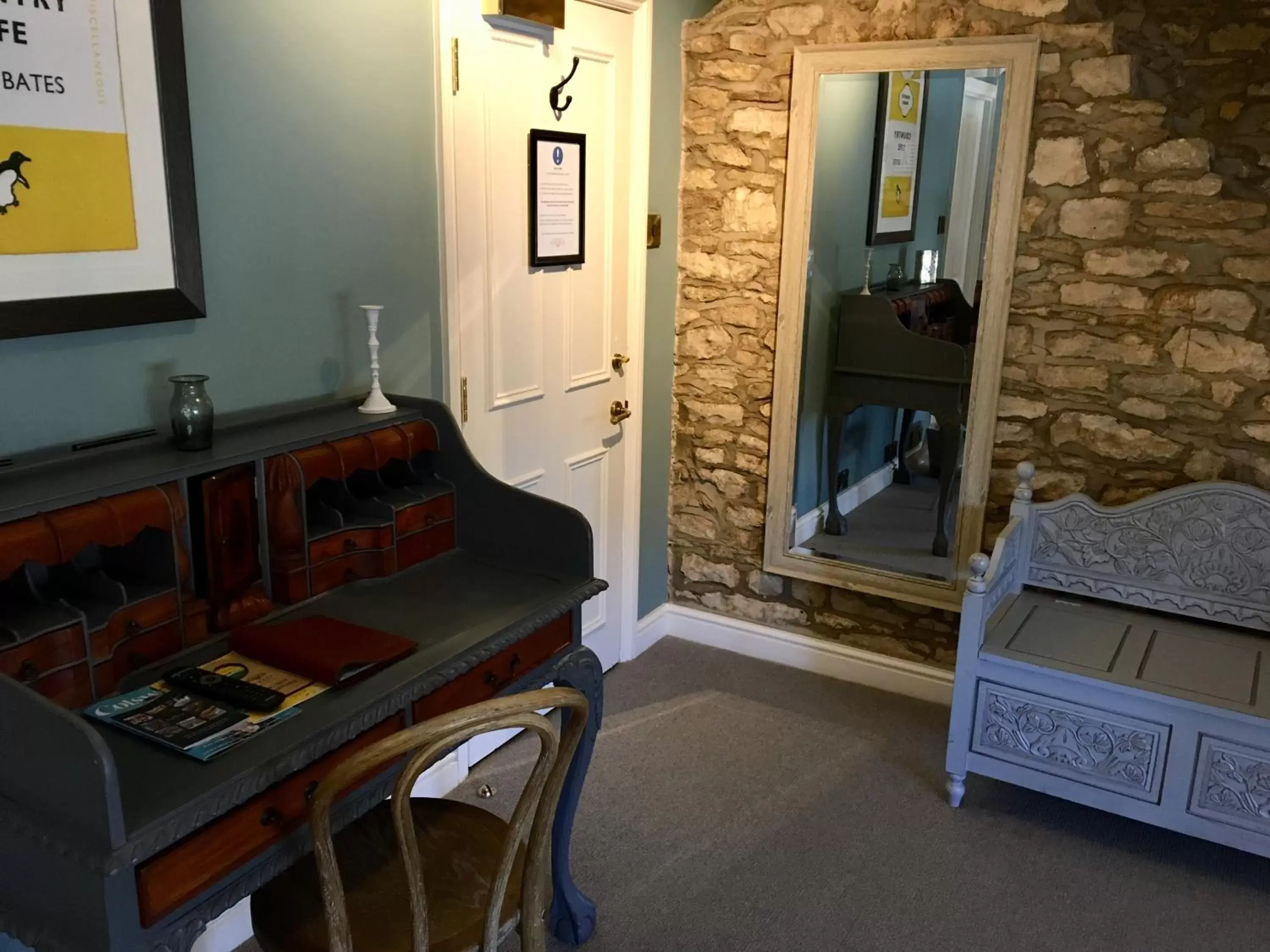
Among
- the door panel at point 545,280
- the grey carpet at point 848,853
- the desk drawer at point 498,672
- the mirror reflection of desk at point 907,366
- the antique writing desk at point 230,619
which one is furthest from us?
the mirror reflection of desk at point 907,366

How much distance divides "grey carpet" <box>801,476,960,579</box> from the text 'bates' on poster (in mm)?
2286

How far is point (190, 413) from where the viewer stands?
5.77ft

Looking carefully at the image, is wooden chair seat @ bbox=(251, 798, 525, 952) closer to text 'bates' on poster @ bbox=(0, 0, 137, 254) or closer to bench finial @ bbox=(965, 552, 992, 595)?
text 'bates' on poster @ bbox=(0, 0, 137, 254)

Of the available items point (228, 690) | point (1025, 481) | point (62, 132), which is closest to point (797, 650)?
point (1025, 481)

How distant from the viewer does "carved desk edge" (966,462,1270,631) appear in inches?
106

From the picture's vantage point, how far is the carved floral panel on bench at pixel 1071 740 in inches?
98.5

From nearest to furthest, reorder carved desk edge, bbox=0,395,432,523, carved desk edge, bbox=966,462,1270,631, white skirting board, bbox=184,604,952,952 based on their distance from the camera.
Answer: carved desk edge, bbox=0,395,432,523, carved desk edge, bbox=966,462,1270,631, white skirting board, bbox=184,604,952,952

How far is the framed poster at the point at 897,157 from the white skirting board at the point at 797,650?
4.40 ft

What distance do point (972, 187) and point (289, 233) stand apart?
187 cm

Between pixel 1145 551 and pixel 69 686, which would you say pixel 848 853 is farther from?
pixel 69 686

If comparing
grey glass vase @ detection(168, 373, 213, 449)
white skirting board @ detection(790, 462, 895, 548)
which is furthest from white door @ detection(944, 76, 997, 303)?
grey glass vase @ detection(168, 373, 213, 449)

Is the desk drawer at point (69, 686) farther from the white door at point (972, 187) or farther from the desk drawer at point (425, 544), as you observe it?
the white door at point (972, 187)

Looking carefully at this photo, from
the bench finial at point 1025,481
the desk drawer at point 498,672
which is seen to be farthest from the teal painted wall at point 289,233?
the bench finial at point 1025,481

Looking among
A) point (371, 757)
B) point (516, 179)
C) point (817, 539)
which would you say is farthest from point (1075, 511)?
point (371, 757)
